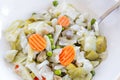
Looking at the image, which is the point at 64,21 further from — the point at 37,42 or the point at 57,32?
the point at 37,42

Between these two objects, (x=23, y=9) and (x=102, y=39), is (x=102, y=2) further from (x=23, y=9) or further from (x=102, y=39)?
(x=23, y=9)

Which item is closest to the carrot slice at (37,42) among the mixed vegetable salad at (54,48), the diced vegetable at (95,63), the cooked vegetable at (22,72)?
the mixed vegetable salad at (54,48)

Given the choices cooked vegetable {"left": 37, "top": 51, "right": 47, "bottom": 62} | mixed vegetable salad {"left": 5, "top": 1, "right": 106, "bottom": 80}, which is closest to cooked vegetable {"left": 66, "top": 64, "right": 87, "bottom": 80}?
mixed vegetable salad {"left": 5, "top": 1, "right": 106, "bottom": 80}

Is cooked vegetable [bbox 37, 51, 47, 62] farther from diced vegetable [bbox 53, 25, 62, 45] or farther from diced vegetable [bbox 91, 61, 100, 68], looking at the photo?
diced vegetable [bbox 91, 61, 100, 68]

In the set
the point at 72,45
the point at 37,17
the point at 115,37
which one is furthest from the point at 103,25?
the point at 37,17

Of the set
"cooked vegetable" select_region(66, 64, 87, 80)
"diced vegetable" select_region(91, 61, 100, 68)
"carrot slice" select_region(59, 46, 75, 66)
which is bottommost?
"cooked vegetable" select_region(66, 64, 87, 80)

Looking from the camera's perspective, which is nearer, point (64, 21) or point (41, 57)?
point (41, 57)

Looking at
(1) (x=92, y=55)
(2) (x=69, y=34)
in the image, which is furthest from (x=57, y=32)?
(1) (x=92, y=55)
